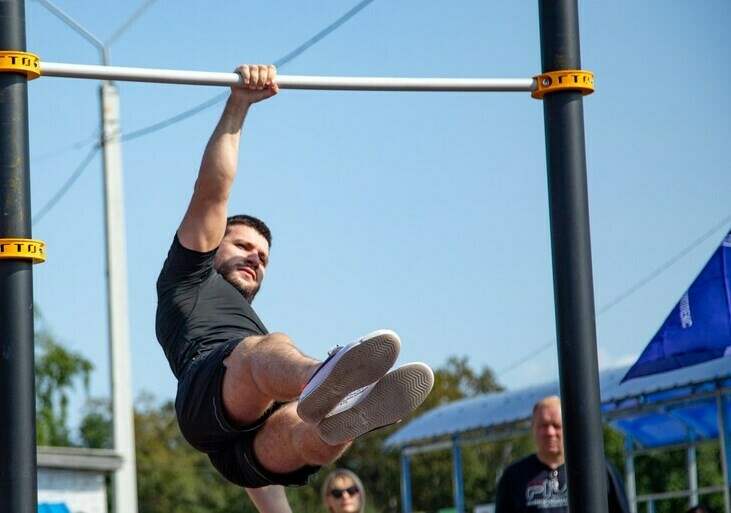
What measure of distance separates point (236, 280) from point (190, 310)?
1.41 feet

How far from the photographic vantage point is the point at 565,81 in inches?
166

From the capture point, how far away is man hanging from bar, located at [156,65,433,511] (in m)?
3.78

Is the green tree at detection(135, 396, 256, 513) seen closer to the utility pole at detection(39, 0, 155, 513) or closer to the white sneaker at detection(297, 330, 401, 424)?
the utility pole at detection(39, 0, 155, 513)

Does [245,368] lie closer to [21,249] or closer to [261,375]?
[261,375]

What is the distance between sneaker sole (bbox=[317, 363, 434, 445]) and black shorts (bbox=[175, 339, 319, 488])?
1.25 ft

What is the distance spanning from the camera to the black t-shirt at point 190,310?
14.8 ft

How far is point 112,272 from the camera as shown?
44.9 feet

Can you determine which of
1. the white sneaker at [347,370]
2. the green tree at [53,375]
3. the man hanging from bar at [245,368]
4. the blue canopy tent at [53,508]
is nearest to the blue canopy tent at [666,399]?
the man hanging from bar at [245,368]

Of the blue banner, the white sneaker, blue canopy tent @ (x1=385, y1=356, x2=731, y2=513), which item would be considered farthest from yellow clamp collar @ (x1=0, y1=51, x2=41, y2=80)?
blue canopy tent @ (x1=385, y1=356, x2=731, y2=513)

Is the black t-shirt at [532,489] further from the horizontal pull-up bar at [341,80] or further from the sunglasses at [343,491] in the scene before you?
the horizontal pull-up bar at [341,80]

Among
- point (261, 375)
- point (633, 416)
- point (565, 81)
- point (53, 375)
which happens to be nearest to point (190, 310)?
point (261, 375)

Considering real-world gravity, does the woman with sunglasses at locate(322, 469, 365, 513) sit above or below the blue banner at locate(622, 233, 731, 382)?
below

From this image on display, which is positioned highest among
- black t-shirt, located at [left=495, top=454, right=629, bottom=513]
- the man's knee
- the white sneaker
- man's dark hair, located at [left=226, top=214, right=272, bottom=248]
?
man's dark hair, located at [left=226, top=214, right=272, bottom=248]

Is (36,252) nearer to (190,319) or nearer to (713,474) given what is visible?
(190,319)
